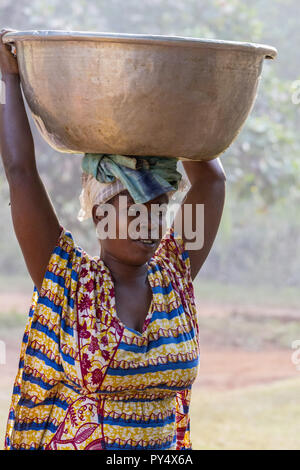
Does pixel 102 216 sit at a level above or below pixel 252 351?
below

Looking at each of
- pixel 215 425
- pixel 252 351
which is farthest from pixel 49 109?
pixel 252 351

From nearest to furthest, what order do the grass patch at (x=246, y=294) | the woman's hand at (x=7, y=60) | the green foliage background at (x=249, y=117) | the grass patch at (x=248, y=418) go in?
the woman's hand at (x=7, y=60) → the grass patch at (x=248, y=418) → the green foliage background at (x=249, y=117) → the grass patch at (x=246, y=294)

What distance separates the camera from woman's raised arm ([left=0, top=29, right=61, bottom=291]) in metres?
1.96

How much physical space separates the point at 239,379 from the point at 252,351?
1511mm

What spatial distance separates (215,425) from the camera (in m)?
6.26

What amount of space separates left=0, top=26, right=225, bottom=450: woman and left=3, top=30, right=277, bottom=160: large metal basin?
12 cm

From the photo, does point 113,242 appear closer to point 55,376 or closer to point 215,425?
point 55,376

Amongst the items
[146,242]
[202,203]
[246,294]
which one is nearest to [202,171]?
[202,203]

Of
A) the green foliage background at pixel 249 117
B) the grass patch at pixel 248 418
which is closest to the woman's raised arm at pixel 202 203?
the grass patch at pixel 248 418

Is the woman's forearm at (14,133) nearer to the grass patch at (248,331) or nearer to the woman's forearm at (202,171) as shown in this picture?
the woman's forearm at (202,171)

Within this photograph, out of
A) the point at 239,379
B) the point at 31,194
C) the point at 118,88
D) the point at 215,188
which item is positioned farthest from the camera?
the point at 239,379

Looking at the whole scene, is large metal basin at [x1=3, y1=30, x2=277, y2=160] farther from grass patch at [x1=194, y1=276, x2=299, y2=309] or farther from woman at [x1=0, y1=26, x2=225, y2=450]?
grass patch at [x1=194, y1=276, x2=299, y2=309]

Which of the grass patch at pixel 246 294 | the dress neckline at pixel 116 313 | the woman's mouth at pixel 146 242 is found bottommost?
the dress neckline at pixel 116 313

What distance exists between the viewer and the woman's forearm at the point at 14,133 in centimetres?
198
